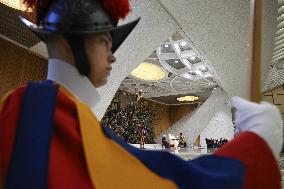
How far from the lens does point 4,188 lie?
771 mm

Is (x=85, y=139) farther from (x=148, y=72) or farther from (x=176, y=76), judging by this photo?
(x=176, y=76)

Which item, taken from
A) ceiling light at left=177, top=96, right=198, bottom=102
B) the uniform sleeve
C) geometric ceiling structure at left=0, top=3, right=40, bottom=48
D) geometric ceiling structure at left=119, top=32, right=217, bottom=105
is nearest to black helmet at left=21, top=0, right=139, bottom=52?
the uniform sleeve

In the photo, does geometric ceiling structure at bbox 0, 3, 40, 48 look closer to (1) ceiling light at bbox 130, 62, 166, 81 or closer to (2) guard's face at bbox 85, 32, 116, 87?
(1) ceiling light at bbox 130, 62, 166, 81

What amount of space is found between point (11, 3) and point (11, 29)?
2.40m

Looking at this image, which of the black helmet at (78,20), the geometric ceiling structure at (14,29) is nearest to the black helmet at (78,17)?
the black helmet at (78,20)

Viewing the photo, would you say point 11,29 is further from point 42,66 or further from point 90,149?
point 90,149

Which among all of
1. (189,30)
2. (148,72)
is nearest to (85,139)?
(189,30)

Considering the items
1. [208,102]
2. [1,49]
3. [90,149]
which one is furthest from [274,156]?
[208,102]

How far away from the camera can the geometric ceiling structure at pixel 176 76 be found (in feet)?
51.1

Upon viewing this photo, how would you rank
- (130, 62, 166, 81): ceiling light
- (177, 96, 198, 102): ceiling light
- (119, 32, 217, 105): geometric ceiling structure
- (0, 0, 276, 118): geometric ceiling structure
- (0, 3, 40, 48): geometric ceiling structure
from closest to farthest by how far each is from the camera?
(0, 0, 276, 118): geometric ceiling structure
(0, 3, 40, 48): geometric ceiling structure
(119, 32, 217, 105): geometric ceiling structure
(130, 62, 166, 81): ceiling light
(177, 96, 198, 102): ceiling light

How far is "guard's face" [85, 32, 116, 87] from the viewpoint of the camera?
984 millimetres

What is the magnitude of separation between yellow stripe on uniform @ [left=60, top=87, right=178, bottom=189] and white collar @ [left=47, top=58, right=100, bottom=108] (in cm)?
13

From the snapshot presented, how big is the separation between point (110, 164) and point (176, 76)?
1752 cm

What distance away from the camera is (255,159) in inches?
35.6
